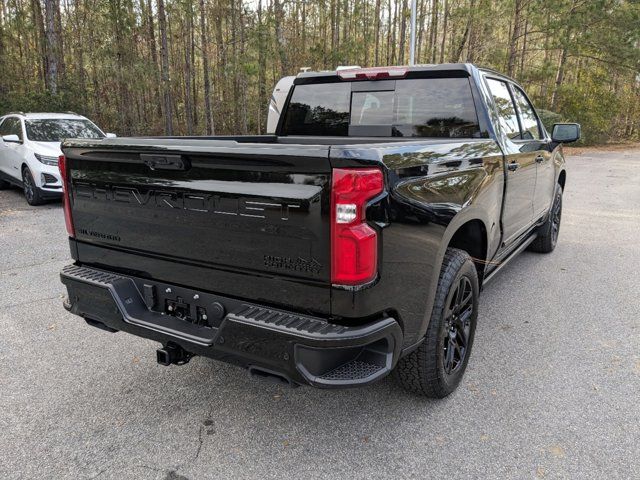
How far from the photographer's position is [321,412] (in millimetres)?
2750

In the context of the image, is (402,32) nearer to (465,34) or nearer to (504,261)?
(465,34)

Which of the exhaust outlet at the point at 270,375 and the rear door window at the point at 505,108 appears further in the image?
the rear door window at the point at 505,108

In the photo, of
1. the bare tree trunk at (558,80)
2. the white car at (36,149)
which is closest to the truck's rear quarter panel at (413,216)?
the white car at (36,149)

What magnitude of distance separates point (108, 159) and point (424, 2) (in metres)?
29.2

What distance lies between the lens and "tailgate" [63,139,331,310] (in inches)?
78.1

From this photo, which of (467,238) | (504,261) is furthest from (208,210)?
(504,261)

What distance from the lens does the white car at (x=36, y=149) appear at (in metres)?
8.70

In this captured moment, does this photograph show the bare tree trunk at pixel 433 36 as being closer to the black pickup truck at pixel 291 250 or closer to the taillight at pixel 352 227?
the black pickup truck at pixel 291 250

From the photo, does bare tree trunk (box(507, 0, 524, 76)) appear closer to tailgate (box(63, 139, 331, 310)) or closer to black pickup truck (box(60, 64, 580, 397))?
black pickup truck (box(60, 64, 580, 397))

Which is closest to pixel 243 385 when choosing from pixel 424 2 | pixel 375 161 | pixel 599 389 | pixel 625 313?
pixel 375 161

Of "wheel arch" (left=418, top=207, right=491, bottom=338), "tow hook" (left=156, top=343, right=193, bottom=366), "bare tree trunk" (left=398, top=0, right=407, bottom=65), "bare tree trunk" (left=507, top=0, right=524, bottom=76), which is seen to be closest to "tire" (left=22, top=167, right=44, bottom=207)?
"tow hook" (left=156, top=343, right=193, bottom=366)

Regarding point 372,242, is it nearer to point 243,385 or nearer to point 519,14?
point 243,385

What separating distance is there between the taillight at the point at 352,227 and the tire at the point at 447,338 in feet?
2.56

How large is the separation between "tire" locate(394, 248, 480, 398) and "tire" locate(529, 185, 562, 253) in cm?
304
